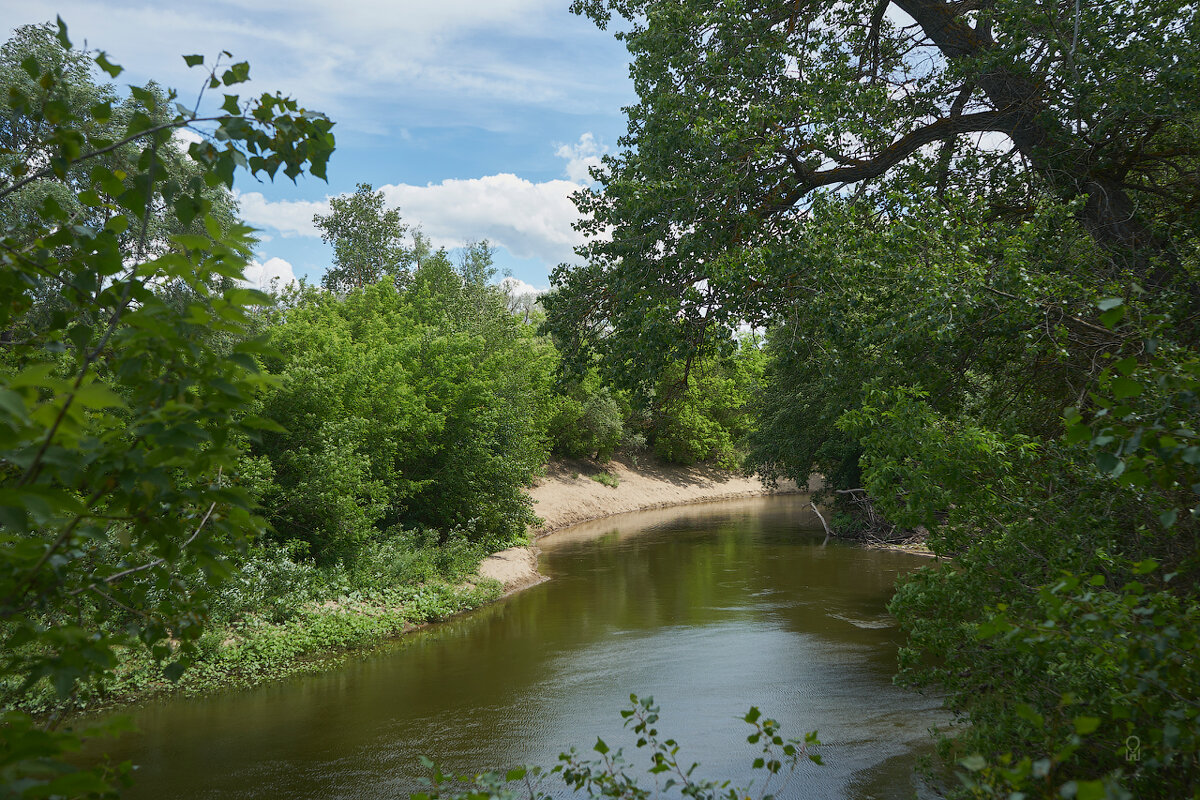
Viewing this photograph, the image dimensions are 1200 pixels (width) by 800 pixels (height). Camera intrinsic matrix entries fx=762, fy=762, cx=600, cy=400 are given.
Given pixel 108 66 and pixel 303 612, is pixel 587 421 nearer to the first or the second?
pixel 303 612

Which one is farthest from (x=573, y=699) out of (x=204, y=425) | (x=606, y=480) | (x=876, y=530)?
(x=606, y=480)

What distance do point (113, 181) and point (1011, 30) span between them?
822 cm

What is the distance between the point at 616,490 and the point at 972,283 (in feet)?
109

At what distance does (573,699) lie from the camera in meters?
10.2

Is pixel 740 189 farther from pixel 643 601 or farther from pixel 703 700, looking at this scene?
pixel 643 601

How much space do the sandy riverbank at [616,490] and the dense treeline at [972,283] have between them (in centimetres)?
1345

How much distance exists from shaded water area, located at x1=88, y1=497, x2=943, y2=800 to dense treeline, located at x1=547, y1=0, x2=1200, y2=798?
63.5 inches

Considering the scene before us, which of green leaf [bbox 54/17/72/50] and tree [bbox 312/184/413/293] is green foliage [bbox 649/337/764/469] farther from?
green leaf [bbox 54/17/72/50]

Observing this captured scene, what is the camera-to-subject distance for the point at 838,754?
7.96 meters

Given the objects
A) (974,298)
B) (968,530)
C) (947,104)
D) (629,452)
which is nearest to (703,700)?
(968,530)

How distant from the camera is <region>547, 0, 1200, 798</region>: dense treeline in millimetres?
4320
